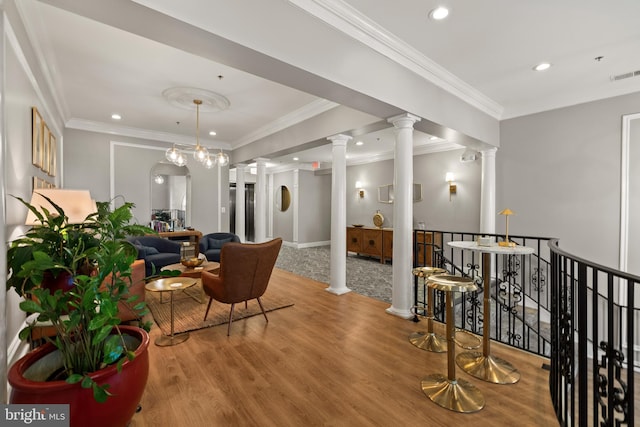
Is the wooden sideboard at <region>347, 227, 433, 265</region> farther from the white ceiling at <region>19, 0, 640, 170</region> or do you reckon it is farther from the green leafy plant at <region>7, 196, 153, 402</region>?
the green leafy plant at <region>7, 196, 153, 402</region>

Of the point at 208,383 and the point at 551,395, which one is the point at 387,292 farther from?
the point at 208,383

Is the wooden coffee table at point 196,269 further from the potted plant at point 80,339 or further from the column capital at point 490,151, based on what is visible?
the column capital at point 490,151

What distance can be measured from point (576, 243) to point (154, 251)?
6.43m

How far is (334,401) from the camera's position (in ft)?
6.47

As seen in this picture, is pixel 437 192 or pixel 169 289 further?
pixel 437 192

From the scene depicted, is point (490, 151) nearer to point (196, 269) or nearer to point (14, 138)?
point (196, 269)

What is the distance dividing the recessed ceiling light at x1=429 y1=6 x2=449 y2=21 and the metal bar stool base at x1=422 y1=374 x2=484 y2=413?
2859 millimetres

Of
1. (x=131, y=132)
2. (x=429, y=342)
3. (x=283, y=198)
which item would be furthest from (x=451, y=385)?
(x=283, y=198)

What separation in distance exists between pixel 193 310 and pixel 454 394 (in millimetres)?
2960

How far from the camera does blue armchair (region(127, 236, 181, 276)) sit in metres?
4.39

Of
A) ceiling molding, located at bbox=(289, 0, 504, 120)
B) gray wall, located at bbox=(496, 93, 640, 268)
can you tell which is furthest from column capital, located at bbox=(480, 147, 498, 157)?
ceiling molding, located at bbox=(289, 0, 504, 120)

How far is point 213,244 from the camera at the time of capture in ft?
18.2

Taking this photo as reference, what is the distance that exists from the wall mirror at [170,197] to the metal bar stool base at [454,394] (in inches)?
225

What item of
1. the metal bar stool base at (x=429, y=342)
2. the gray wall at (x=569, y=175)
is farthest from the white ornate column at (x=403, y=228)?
the gray wall at (x=569, y=175)
